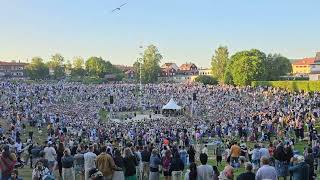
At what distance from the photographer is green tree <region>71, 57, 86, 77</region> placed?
162750mm

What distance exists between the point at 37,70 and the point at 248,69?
71133 mm

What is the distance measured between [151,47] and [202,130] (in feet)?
358

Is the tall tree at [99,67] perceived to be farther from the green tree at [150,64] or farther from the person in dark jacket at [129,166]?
the person in dark jacket at [129,166]

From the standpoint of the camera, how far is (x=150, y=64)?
134375 millimetres

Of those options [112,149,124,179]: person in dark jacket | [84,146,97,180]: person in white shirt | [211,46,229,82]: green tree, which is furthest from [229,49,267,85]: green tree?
[112,149,124,179]: person in dark jacket

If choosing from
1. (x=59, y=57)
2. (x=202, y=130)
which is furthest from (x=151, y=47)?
(x=202, y=130)

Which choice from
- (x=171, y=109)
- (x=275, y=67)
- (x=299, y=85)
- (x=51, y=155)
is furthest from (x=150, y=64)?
(x=51, y=155)

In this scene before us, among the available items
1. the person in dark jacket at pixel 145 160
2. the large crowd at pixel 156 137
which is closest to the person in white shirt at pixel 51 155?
the large crowd at pixel 156 137

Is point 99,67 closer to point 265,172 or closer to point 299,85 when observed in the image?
point 299,85

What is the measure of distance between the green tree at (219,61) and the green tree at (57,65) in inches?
1974

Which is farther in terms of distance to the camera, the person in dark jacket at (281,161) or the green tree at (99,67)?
the green tree at (99,67)

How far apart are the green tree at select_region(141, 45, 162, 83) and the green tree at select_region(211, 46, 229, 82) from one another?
622 inches

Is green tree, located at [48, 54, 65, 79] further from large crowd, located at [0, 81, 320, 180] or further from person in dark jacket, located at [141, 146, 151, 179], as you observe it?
person in dark jacket, located at [141, 146, 151, 179]

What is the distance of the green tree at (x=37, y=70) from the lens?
142 metres
